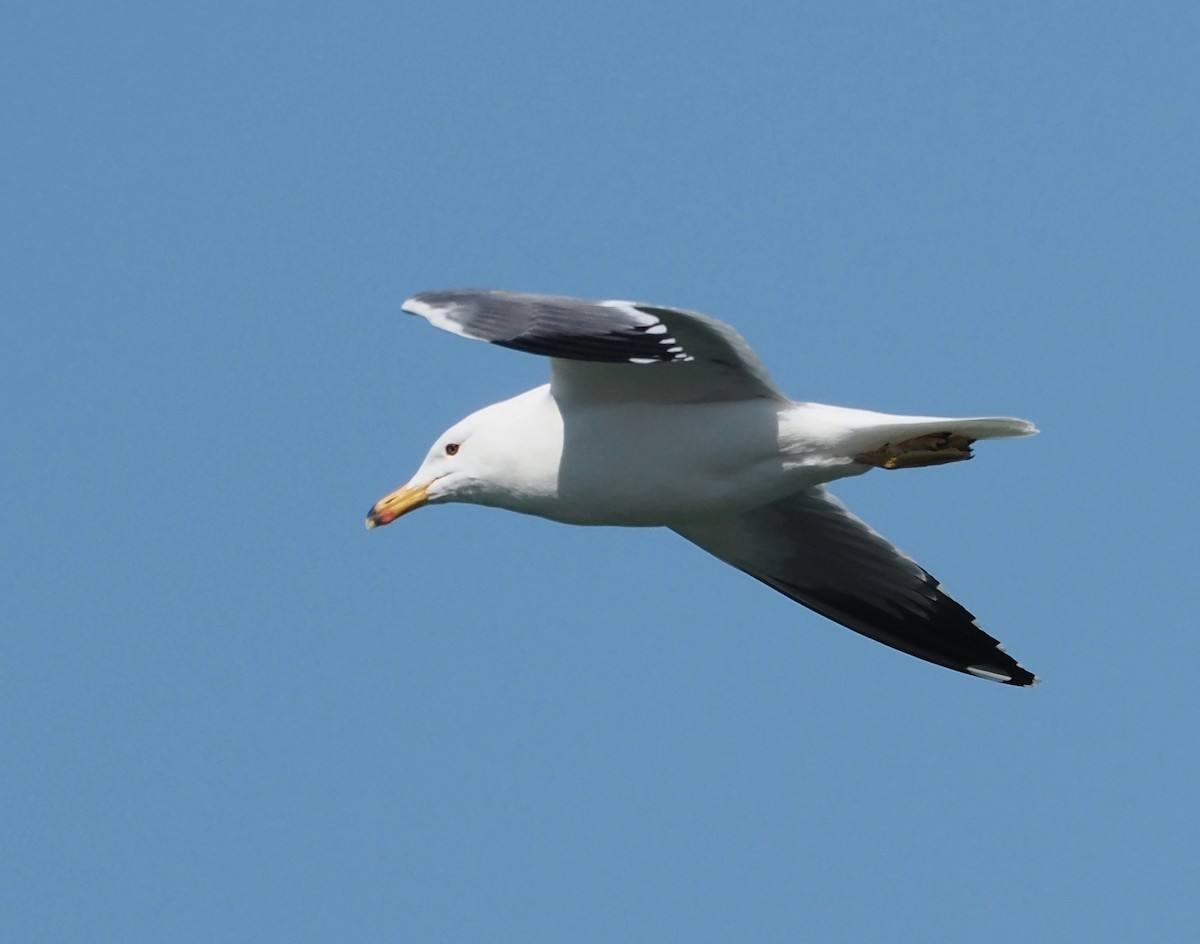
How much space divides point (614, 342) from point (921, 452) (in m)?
1.83

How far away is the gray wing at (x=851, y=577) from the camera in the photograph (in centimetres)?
1203

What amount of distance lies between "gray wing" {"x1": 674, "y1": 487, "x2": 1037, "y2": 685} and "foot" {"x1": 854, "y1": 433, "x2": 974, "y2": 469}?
131 cm

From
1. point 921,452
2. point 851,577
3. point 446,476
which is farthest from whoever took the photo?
point 851,577

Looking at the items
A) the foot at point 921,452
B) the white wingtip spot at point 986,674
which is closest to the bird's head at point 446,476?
the foot at point 921,452

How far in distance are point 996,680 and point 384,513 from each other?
3657mm

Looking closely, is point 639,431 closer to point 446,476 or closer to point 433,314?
point 446,476

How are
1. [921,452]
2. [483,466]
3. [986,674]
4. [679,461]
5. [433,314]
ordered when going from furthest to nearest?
1. [986,674]
2. [483,466]
3. [679,461]
4. [921,452]
5. [433,314]

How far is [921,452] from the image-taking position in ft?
34.4

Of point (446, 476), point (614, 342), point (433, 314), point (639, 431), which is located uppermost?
point (433, 314)

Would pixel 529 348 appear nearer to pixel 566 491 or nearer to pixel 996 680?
pixel 566 491

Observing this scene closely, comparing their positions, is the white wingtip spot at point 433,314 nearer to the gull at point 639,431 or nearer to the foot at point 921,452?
the gull at point 639,431

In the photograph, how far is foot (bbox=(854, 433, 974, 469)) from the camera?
10.5 meters

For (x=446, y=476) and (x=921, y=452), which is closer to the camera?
(x=921, y=452)

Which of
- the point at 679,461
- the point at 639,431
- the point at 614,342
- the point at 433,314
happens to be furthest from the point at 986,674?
the point at 433,314
